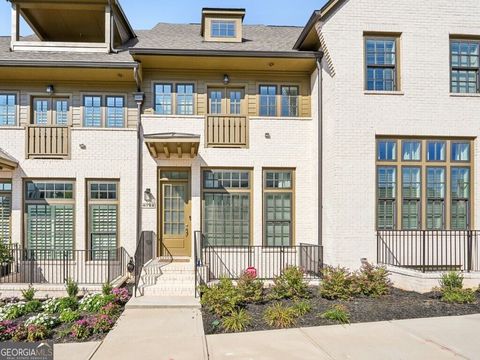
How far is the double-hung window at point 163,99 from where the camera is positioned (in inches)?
469

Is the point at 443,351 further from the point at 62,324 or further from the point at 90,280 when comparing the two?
the point at 90,280

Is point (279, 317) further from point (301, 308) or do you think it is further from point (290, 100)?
point (290, 100)

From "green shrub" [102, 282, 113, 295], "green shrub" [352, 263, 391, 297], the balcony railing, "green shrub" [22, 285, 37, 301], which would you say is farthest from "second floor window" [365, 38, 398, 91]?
"green shrub" [22, 285, 37, 301]

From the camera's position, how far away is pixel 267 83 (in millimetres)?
12125

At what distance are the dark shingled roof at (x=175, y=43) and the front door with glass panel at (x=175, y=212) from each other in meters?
3.58

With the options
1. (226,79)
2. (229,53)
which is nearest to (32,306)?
(226,79)

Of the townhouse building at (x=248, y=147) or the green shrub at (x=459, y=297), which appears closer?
the green shrub at (x=459, y=297)

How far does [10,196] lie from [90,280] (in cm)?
341

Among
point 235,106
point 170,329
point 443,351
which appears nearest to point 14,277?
point 170,329

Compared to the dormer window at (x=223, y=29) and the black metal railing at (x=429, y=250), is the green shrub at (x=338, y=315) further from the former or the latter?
the dormer window at (x=223, y=29)

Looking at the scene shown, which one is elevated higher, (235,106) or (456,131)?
(235,106)

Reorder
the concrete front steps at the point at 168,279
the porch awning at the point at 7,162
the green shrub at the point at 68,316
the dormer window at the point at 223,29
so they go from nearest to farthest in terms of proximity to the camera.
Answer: the green shrub at the point at 68,316 → the concrete front steps at the point at 168,279 → the porch awning at the point at 7,162 → the dormer window at the point at 223,29

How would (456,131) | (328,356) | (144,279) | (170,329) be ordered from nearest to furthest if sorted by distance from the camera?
(328,356) → (170,329) → (144,279) → (456,131)

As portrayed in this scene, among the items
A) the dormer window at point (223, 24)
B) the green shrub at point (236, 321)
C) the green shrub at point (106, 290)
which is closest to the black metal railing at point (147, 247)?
the green shrub at point (106, 290)
